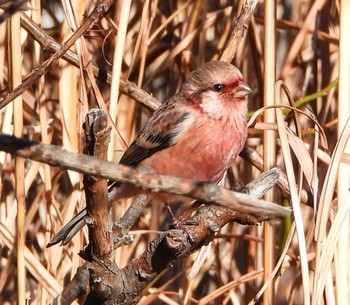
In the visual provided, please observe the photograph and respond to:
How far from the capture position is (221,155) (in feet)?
9.00

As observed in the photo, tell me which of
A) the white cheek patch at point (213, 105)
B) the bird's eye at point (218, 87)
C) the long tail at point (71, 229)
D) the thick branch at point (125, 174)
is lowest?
the long tail at point (71, 229)

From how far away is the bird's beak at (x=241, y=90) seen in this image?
2.78m

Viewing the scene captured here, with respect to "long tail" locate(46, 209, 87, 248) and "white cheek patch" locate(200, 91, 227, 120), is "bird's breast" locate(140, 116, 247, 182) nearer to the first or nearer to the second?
"white cheek patch" locate(200, 91, 227, 120)

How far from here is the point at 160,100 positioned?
3258 millimetres

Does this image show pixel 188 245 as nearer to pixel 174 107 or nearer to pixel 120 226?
pixel 120 226

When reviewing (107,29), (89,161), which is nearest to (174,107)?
(107,29)

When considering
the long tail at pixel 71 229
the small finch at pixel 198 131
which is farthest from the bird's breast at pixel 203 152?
the long tail at pixel 71 229

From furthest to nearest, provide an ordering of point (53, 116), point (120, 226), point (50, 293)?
point (53, 116) → point (50, 293) → point (120, 226)

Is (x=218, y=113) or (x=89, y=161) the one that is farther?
(x=218, y=113)

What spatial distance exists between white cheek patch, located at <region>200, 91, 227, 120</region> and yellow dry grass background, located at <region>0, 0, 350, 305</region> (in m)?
0.13

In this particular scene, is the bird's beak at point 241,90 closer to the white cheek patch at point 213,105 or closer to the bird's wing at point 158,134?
the white cheek patch at point 213,105

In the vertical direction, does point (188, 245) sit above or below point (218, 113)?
below

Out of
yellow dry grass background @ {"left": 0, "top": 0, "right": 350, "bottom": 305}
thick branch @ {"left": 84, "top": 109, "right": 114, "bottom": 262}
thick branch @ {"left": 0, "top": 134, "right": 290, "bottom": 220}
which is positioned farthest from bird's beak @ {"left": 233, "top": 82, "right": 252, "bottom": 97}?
thick branch @ {"left": 0, "top": 134, "right": 290, "bottom": 220}

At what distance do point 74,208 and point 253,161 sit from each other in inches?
26.2
